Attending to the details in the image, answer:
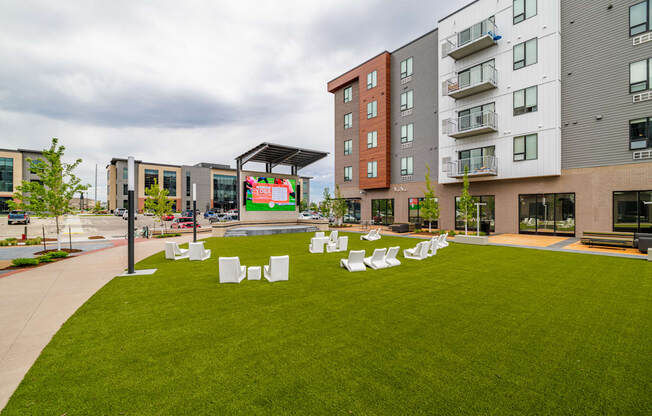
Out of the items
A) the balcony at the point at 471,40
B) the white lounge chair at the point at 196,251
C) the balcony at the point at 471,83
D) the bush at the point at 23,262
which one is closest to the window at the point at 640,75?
→ the balcony at the point at 471,83

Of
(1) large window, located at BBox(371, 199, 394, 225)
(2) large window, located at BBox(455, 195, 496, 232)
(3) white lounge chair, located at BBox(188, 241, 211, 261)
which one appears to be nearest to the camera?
(3) white lounge chair, located at BBox(188, 241, 211, 261)

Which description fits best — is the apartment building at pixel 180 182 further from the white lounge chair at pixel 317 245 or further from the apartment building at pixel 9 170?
the white lounge chair at pixel 317 245

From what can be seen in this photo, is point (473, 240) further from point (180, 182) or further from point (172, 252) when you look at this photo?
point (180, 182)

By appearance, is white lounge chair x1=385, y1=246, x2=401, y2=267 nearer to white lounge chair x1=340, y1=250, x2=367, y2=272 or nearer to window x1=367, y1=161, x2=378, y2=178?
white lounge chair x1=340, y1=250, x2=367, y2=272

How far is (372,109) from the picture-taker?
33781 mm

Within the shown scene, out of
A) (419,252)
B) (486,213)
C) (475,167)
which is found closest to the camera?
(419,252)

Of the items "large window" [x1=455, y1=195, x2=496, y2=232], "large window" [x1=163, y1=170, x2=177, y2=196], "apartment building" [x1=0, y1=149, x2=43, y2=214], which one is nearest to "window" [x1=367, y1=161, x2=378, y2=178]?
"large window" [x1=455, y1=195, x2=496, y2=232]

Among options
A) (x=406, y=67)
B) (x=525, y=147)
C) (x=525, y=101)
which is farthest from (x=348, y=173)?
(x=525, y=101)

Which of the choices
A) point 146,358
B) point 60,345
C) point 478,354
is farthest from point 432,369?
point 60,345

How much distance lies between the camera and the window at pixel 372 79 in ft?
109

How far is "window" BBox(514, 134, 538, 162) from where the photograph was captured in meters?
21.1

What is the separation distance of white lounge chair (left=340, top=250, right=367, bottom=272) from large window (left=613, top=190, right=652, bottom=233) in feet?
61.4

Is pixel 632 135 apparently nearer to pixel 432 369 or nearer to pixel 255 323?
pixel 432 369

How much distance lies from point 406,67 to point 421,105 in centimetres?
489
